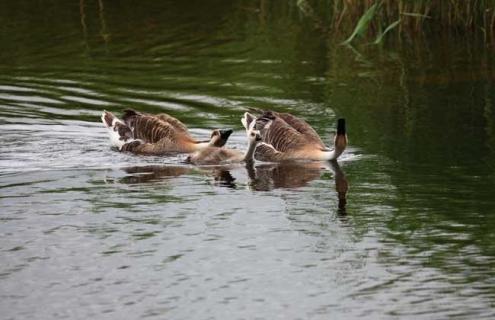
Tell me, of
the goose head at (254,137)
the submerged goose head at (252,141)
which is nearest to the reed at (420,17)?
the submerged goose head at (252,141)

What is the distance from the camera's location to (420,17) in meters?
20.6

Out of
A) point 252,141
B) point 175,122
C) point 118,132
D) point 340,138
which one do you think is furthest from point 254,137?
point 118,132

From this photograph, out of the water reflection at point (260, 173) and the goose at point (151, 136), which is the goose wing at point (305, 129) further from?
the goose at point (151, 136)

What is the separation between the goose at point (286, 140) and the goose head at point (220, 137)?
0.92 ft

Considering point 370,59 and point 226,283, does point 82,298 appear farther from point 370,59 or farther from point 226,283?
point 370,59

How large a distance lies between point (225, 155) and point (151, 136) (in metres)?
1.25

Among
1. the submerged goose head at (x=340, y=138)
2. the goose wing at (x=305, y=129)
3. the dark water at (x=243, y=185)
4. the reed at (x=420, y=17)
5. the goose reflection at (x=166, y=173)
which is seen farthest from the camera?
the reed at (x=420, y=17)

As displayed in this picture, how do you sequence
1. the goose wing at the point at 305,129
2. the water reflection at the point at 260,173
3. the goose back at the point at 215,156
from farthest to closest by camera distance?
the goose wing at the point at 305,129 → the goose back at the point at 215,156 → the water reflection at the point at 260,173

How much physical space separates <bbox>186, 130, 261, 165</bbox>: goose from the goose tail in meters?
0.99

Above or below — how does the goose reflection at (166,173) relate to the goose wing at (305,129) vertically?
below

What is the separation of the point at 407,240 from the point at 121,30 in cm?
1302

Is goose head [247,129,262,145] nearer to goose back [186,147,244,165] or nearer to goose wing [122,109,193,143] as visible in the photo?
goose back [186,147,244,165]

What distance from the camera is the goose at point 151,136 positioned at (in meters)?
14.6

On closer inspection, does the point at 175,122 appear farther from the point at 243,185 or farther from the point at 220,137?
the point at 243,185
